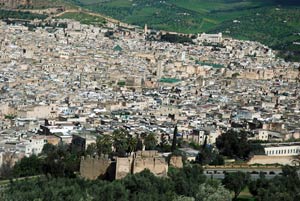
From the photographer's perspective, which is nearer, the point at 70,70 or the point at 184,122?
the point at 184,122

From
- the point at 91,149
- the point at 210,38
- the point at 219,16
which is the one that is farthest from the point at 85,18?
the point at 91,149

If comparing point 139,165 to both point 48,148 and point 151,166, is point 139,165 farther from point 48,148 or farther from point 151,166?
point 48,148

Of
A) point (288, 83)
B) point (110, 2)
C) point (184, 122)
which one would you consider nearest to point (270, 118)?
point (184, 122)

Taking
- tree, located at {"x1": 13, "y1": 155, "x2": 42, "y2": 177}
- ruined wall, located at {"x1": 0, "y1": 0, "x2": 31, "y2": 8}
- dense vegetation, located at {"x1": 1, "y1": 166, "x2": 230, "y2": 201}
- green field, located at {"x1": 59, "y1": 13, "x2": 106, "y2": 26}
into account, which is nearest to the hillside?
ruined wall, located at {"x1": 0, "y1": 0, "x2": 31, "y2": 8}

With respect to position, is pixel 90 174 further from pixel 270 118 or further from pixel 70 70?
pixel 70 70

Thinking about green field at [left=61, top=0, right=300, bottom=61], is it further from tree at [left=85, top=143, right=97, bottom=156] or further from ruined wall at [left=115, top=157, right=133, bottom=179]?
ruined wall at [left=115, top=157, right=133, bottom=179]

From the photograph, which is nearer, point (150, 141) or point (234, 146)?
point (150, 141)

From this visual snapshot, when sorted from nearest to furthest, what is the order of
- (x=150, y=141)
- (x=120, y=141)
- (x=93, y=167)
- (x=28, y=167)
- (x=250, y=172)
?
(x=93, y=167) → (x=28, y=167) → (x=250, y=172) → (x=120, y=141) → (x=150, y=141)
